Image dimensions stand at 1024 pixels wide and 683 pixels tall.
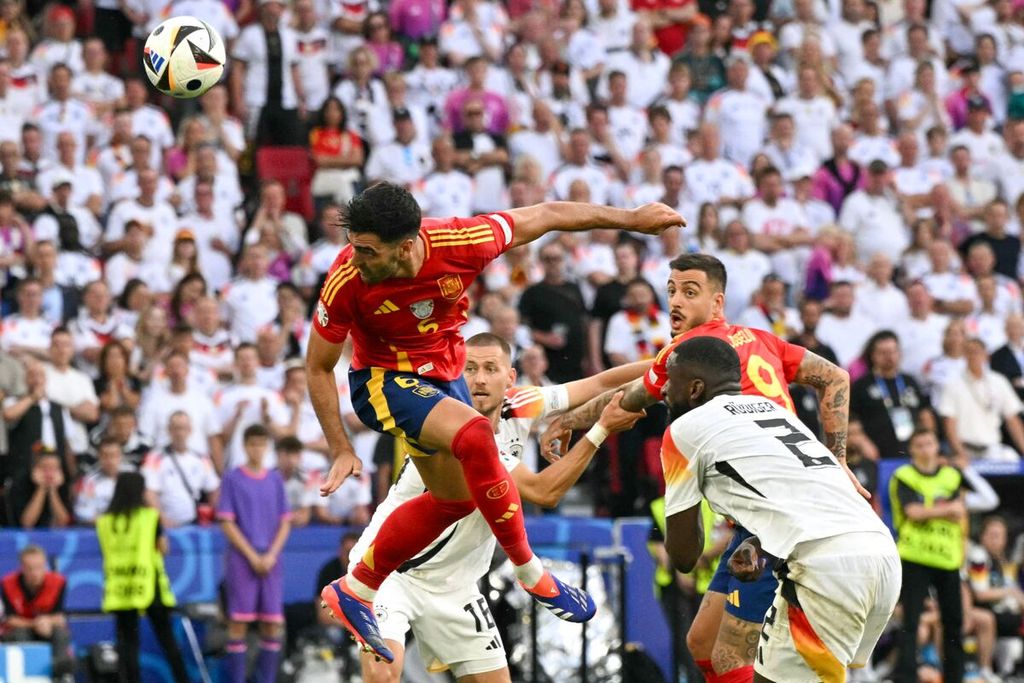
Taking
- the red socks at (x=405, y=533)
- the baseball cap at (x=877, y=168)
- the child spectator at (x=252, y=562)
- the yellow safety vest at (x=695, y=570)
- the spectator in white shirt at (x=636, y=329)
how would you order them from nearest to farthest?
the red socks at (x=405, y=533), the yellow safety vest at (x=695, y=570), the child spectator at (x=252, y=562), the spectator in white shirt at (x=636, y=329), the baseball cap at (x=877, y=168)

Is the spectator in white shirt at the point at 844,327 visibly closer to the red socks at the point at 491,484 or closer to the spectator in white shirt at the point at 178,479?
the spectator in white shirt at the point at 178,479

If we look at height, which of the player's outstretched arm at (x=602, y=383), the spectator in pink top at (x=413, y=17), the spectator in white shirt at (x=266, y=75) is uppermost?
the spectator in pink top at (x=413, y=17)

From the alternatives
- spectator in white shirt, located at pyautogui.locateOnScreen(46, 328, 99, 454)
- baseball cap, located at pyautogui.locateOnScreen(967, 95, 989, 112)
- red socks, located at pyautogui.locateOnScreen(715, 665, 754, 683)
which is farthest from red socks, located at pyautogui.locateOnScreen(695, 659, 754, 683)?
baseball cap, located at pyautogui.locateOnScreen(967, 95, 989, 112)

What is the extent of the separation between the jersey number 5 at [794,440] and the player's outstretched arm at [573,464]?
1176 millimetres

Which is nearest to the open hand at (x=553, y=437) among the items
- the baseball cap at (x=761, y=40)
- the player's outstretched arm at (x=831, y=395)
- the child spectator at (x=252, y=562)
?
the player's outstretched arm at (x=831, y=395)

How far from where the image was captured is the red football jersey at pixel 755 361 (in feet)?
28.8

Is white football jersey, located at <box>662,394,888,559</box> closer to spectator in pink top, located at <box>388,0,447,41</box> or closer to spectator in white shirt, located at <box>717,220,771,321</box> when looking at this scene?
spectator in white shirt, located at <box>717,220,771,321</box>

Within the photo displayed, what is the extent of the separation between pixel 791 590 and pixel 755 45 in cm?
1414

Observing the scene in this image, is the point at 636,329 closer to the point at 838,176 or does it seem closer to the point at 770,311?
the point at 770,311

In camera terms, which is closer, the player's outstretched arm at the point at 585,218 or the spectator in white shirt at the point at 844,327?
the player's outstretched arm at the point at 585,218

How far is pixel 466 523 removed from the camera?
30.8ft

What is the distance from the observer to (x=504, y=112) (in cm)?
1892

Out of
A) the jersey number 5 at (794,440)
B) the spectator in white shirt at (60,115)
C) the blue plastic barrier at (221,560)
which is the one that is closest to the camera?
the jersey number 5 at (794,440)

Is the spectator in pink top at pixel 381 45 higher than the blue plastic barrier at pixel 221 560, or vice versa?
the spectator in pink top at pixel 381 45
